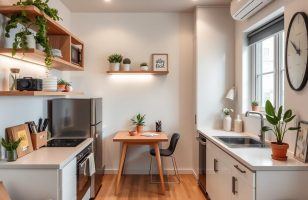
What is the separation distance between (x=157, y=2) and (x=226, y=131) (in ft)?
7.61

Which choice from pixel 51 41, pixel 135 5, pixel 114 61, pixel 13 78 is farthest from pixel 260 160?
pixel 135 5

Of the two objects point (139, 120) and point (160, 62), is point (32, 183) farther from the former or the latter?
point (160, 62)

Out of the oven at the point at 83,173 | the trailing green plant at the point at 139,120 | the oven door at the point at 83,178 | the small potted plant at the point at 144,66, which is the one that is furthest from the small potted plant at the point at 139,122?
the oven door at the point at 83,178

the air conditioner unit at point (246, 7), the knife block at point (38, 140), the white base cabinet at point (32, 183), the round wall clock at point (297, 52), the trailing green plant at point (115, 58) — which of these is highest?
the air conditioner unit at point (246, 7)

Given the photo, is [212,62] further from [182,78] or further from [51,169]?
[51,169]

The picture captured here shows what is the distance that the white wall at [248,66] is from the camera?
2.39 metres

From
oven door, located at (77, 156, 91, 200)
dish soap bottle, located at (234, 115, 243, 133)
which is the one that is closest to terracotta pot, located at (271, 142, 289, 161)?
dish soap bottle, located at (234, 115, 243, 133)

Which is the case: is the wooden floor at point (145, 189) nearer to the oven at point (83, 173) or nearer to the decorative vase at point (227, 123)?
the oven at point (83, 173)

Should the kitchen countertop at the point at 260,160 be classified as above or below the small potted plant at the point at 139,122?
below

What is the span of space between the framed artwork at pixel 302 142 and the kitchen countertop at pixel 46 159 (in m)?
2.03

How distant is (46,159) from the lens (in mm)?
2334

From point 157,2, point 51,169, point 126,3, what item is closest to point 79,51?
point 126,3

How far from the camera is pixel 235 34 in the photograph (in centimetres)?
427

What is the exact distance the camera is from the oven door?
110 inches
